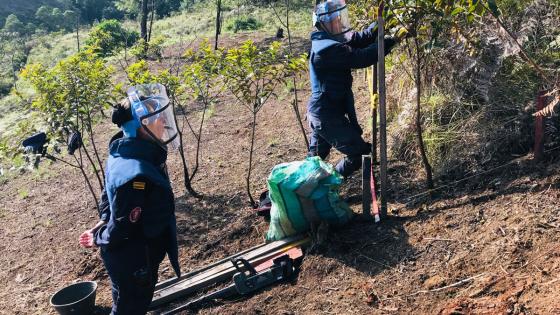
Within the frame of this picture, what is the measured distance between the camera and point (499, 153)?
Answer: 176 inches

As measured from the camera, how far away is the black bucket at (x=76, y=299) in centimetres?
409

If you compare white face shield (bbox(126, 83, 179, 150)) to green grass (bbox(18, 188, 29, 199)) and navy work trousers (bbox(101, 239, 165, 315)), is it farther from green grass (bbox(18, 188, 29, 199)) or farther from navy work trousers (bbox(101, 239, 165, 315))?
green grass (bbox(18, 188, 29, 199))

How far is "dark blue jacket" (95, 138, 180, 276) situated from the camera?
2984mm

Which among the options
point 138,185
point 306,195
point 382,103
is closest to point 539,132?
point 382,103

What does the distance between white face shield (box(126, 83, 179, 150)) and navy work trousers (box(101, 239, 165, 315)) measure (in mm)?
640

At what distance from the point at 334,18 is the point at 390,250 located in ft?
6.55

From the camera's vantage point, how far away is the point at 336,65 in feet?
15.0

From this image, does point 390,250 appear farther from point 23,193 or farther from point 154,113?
point 23,193

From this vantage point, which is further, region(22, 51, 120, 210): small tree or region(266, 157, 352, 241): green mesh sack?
region(22, 51, 120, 210): small tree

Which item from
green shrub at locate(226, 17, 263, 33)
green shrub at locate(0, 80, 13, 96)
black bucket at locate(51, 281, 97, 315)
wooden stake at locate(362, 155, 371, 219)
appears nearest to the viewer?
black bucket at locate(51, 281, 97, 315)

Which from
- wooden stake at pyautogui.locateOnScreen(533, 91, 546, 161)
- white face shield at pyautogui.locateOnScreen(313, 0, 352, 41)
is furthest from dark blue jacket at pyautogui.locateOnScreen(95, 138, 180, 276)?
wooden stake at pyautogui.locateOnScreen(533, 91, 546, 161)

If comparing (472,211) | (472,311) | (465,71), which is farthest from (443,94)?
(472,311)

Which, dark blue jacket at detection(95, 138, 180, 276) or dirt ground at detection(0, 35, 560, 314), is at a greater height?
dark blue jacket at detection(95, 138, 180, 276)

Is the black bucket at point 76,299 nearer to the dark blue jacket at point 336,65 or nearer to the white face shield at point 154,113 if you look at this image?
the white face shield at point 154,113
